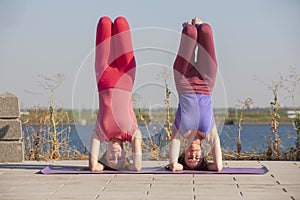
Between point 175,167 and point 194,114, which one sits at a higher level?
point 194,114

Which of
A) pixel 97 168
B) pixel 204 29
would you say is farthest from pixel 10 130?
pixel 204 29

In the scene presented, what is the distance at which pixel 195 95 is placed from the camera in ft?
23.2

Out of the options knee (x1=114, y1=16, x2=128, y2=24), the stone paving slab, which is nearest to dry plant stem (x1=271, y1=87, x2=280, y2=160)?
the stone paving slab

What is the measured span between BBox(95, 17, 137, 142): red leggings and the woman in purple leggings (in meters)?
0.57

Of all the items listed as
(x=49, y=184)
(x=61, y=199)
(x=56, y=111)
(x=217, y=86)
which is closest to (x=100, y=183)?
(x=49, y=184)

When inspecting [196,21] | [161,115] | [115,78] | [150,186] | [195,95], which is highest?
[196,21]

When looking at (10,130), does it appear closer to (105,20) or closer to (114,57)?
(114,57)

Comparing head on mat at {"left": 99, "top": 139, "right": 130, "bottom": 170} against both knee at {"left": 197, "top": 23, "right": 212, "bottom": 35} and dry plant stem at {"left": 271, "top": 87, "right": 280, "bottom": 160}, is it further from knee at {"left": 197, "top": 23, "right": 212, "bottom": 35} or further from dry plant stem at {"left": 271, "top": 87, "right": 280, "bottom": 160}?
dry plant stem at {"left": 271, "top": 87, "right": 280, "bottom": 160}

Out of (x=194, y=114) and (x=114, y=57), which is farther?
(x=114, y=57)

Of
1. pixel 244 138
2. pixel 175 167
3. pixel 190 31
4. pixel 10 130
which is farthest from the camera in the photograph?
pixel 244 138

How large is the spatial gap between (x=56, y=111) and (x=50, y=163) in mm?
1239

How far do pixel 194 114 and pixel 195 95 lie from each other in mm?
238

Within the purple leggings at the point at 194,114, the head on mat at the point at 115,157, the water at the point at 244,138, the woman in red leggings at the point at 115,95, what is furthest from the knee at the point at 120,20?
the water at the point at 244,138

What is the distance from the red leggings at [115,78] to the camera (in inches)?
278
